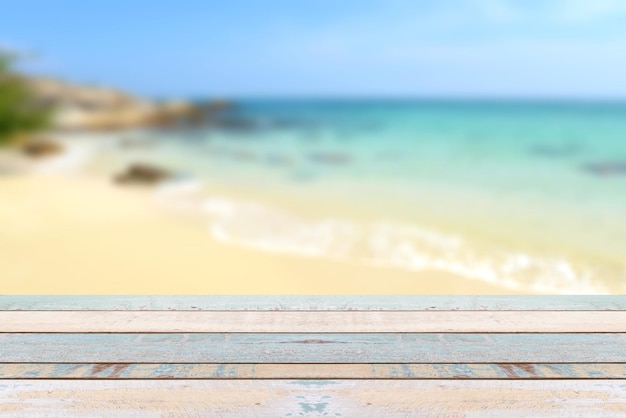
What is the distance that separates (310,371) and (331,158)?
3.57 meters

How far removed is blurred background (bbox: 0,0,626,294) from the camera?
1.79 m

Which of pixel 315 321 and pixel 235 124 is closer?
pixel 315 321

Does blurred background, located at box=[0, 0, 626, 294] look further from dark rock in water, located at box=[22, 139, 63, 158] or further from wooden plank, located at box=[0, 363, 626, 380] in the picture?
wooden plank, located at box=[0, 363, 626, 380]

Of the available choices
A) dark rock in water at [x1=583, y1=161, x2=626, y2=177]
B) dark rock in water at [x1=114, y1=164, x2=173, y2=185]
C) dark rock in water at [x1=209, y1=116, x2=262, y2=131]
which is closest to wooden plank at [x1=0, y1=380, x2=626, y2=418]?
dark rock in water at [x1=114, y1=164, x2=173, y2=185]

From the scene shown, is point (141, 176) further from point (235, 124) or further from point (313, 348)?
point (235, 124)

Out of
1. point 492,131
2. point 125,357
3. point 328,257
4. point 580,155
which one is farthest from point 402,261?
point 492,131

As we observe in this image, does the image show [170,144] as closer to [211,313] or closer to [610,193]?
[610,193]

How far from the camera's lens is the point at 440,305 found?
0.88 metres

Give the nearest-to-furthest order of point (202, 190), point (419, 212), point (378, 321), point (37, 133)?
point (378, 321), point (419, 212), point (202, 190), point (37, 133)

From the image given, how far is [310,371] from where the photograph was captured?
27.2 inches

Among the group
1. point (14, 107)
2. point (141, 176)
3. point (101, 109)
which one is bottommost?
point (101, 109)

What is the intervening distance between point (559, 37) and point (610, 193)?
4612 millimetres

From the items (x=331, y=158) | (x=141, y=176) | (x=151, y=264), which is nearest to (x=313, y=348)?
(x=151, y=264)

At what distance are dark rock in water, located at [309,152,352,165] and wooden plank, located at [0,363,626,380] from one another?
11.1 feet
